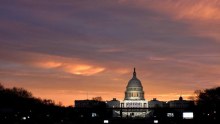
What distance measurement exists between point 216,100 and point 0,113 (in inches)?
3284

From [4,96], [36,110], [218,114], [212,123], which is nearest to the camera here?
[212,123]

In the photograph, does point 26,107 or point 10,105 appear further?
point 26,107

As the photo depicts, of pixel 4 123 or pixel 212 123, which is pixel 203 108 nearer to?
pixel 212 123

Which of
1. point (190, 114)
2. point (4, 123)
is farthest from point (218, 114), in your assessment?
point (4, 123)

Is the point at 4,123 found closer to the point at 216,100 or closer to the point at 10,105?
the point at 10,105

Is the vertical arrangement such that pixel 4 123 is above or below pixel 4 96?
below

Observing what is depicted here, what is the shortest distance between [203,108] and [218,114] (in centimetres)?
4474

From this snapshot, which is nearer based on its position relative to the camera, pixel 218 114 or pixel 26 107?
pixel 218 114

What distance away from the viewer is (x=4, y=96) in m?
182

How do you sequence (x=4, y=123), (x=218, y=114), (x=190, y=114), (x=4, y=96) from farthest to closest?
(x=4, y=96)
(x=190, y=114)
(x=218, y=114)
(x=4, y=123)

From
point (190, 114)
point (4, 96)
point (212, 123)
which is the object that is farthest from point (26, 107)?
point (212, 123)

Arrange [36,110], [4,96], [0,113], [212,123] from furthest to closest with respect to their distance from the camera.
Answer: [36,110]
[4,96]
[0,113]
[212,123]

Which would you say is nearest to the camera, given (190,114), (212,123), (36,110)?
(212,123)

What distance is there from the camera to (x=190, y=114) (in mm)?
167375
